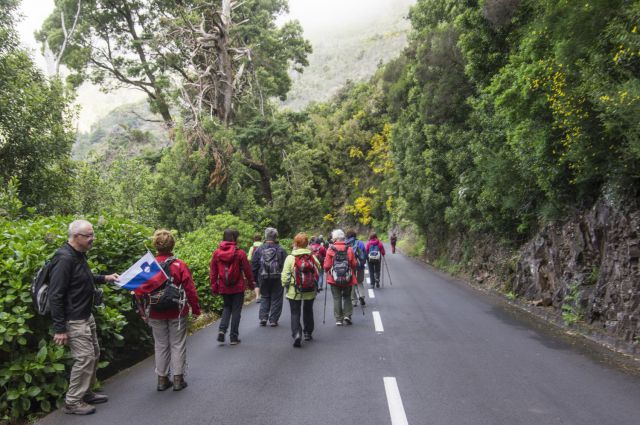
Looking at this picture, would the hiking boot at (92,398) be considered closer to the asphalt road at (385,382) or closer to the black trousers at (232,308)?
the asphalt road at (385,382)

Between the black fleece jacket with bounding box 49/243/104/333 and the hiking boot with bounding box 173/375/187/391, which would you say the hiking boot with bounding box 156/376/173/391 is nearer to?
the hiking boot with bounding box 173/375/187/391

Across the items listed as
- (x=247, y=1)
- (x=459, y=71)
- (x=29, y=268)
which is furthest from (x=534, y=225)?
(x=247, y=1)

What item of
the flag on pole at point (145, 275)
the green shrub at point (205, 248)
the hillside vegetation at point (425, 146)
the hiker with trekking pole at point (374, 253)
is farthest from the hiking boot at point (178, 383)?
the hiker with trekking pole at point (374, 253)

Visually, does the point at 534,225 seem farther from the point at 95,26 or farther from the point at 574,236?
the point at 95,26

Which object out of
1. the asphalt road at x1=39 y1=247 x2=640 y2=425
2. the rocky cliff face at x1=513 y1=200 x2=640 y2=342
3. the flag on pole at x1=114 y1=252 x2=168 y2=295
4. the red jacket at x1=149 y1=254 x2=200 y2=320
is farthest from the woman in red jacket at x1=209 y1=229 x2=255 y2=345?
the rocky cliff face at x1=513 y1=200 x2=640 y2=342

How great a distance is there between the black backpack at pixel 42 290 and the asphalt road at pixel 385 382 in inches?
43.8

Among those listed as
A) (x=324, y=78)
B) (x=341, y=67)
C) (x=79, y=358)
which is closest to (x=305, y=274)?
(x=79, y=358)

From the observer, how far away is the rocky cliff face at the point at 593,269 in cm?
795

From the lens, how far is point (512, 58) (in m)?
11.9

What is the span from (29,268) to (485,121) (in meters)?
14.3

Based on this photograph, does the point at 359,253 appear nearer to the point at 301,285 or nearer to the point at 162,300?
the point at 301,285

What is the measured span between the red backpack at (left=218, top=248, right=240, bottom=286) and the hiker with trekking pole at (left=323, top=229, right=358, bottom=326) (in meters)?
2.05

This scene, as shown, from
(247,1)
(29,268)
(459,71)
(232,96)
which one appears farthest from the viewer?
(247,1)

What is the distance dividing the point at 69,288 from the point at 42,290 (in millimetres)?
231
